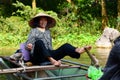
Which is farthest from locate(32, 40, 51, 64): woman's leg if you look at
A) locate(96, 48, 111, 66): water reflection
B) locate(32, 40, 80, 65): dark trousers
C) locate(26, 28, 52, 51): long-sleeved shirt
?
locate(96, 48, 111, 66): water reflection

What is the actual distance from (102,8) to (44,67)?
1300 cm

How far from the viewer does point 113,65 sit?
2252mm

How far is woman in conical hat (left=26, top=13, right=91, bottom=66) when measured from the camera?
535 centimetres

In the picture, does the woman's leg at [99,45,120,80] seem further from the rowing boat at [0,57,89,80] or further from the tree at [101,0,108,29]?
the tree at [101,0,108,29]

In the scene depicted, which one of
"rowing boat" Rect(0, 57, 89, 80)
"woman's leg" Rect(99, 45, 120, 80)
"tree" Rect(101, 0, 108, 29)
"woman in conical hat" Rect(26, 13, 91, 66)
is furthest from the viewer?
"tree" Rect(101, 0, 108, 29)

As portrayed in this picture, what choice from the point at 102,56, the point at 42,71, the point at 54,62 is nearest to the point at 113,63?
the point at 54,62

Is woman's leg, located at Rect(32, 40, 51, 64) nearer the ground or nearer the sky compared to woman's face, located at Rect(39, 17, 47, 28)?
nearer the ground

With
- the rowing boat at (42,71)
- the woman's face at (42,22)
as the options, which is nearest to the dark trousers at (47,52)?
the rowing boat at (42,71)

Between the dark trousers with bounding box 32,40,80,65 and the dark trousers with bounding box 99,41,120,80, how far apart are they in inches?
113

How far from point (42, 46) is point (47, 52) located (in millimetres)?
118

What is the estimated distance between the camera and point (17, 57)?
238 inches

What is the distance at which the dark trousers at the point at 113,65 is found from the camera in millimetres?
2188

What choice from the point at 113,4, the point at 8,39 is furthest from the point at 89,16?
the point at 8,39

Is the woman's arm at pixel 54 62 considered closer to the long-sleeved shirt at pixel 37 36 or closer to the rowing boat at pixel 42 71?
the rowing boat at pixel 42 71
